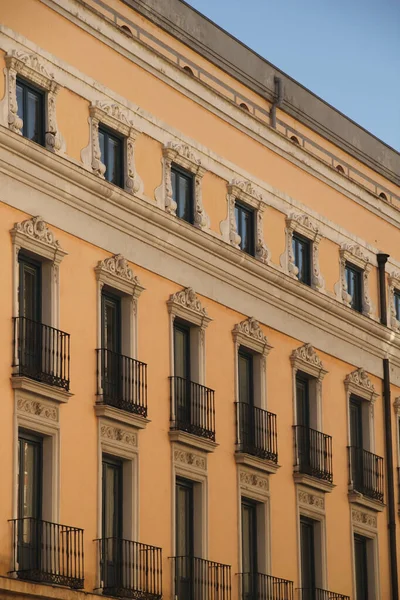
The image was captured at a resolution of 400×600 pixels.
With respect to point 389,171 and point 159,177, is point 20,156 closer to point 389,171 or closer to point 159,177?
point 159,177

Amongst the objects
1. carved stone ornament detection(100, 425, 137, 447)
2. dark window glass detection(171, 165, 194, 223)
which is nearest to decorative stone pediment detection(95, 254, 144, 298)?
dark window glass detection(171, 165, 194, 223)

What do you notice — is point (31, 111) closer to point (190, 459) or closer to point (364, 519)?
point (190, 459)

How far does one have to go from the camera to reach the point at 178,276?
33000 millimetres

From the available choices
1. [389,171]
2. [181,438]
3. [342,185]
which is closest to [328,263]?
[342,185]

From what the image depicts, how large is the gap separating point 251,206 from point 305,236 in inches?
94.5

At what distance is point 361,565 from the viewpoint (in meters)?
38.4

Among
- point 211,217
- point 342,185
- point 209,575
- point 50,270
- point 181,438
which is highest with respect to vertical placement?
point 342,185

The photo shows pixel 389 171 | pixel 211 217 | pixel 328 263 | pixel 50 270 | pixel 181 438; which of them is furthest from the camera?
pixel 389 171

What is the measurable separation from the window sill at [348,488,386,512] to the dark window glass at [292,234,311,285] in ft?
15.1

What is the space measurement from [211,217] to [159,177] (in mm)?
1956

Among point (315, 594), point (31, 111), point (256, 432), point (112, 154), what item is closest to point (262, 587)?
point (315, 594)

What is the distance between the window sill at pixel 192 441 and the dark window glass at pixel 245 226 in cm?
464

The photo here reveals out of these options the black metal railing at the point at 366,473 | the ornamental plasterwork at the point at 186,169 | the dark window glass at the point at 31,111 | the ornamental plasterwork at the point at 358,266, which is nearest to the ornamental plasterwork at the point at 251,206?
the ornamental plasterwork at the point at 186,169

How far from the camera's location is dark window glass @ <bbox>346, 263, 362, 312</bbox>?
3980 cm
